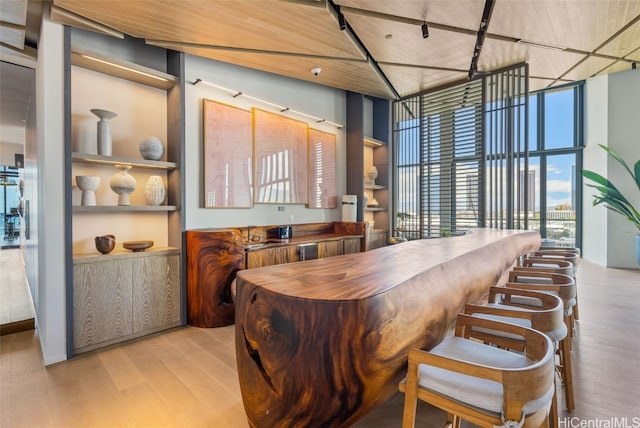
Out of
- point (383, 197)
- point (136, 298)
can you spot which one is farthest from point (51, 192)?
point (383, 197)

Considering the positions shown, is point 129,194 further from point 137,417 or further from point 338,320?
point 338,320

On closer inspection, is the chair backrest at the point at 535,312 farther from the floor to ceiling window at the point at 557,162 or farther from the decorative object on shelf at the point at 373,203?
the floor to ceiling window at the point at 557,162

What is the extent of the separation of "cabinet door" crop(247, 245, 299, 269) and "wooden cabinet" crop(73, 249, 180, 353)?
0.84 m

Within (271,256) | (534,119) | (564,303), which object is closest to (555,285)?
(564,303)

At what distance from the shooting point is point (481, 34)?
3.71m

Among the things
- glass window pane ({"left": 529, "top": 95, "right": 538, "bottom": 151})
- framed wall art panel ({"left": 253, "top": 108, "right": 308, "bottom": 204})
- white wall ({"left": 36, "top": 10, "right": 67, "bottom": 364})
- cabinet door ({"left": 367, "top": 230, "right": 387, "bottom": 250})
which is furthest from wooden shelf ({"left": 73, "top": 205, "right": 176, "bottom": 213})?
glass window pane ({"left": 529, "top": 95, "right": 538, "bottom": 151})

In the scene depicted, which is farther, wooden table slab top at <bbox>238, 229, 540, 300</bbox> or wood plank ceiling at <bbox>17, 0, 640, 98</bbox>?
wood plank ceiling at <bbox>17, 0, 640, 98</bbox>

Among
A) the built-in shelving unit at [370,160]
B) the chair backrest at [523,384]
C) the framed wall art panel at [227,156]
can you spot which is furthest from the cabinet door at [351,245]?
the chair backrest at [523,384]

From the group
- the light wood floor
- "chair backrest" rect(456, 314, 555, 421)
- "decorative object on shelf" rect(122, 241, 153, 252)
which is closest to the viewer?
"chair backrest" rect(456, 314, 555, 421)

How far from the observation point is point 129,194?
11.0 ft

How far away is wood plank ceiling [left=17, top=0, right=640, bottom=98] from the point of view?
9.39ft

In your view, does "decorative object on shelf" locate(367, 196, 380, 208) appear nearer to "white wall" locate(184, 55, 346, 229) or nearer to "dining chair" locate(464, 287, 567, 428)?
→ "white wall" locate(184, 55, 346, 229)

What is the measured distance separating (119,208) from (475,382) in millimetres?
3372

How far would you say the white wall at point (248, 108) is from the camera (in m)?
3.89
